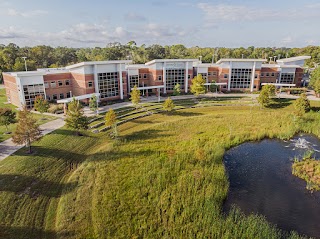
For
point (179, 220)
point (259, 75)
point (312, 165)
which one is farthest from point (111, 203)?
point (259, 75)

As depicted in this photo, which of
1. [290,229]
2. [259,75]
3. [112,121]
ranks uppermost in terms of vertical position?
[259,75]

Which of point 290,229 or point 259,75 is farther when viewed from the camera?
point 259,75

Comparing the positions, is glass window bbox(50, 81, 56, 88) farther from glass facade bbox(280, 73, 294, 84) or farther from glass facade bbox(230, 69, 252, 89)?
glass facade bbox(280, 73, 294, 84)

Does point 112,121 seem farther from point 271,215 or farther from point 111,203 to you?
point 271,215

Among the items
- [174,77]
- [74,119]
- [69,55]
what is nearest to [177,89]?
[174,77]

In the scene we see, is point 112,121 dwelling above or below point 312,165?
above

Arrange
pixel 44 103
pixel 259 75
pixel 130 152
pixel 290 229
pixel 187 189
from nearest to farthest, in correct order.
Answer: pixel 290 229 → pixel 187 189 → pixel 130 152 → pixel 44 103 → pixel 259 75

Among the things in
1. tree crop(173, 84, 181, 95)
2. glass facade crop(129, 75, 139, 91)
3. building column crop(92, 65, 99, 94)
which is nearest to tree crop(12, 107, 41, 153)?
building column crop(92, 65, 99, 94)

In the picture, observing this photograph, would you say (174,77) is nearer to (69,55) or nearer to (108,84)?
(108,84)

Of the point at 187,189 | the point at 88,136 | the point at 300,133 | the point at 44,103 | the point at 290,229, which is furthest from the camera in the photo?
the point at 44,103
